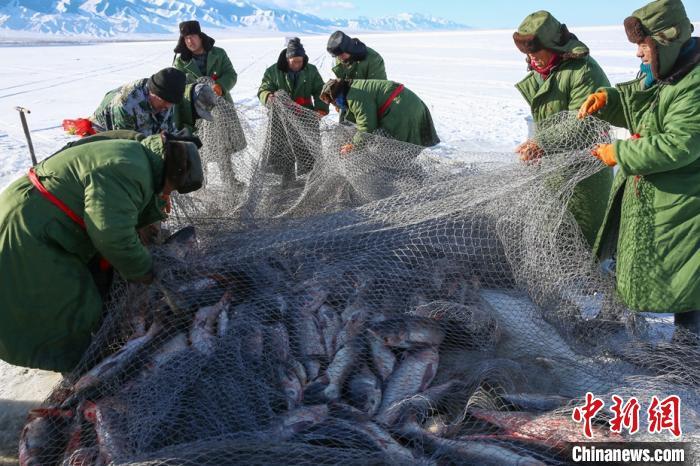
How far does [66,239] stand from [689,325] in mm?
3719

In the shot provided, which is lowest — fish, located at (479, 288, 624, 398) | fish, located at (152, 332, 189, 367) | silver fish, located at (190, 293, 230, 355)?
fish, located at (479, 288, 624, 398)

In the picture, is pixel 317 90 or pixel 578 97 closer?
pixel 578 97

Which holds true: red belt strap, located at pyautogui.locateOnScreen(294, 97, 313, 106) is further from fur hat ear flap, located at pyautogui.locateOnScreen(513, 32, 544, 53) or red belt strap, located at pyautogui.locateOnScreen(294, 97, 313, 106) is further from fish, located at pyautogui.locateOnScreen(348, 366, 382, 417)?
fish, located at pyautogui.locateOnScreen(348, 366, 382, 417)

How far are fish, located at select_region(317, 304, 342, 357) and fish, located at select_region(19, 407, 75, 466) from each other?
4.47 feet

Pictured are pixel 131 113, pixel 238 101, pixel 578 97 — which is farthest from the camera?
pixel 238 101

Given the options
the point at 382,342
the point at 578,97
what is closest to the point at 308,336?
the point at 382,342

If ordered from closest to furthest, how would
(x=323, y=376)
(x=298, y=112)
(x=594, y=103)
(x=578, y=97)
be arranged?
(x=323, y=376)
(x=594, y=103)
(x=578, y=97)
(x=298, y=112)

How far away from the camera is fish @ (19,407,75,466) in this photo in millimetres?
2547

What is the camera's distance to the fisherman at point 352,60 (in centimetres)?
550

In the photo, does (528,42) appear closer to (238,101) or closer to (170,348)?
(170,348)

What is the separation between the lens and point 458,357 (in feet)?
10.6

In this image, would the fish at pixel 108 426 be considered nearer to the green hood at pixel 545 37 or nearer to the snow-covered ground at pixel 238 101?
the snow-covered ground at pixel 238 101

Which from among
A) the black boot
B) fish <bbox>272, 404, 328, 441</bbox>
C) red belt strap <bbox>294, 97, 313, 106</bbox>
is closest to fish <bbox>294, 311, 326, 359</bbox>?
fish <bbox>272, 404, 328, 441</bbox>

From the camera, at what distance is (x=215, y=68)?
613 cm
